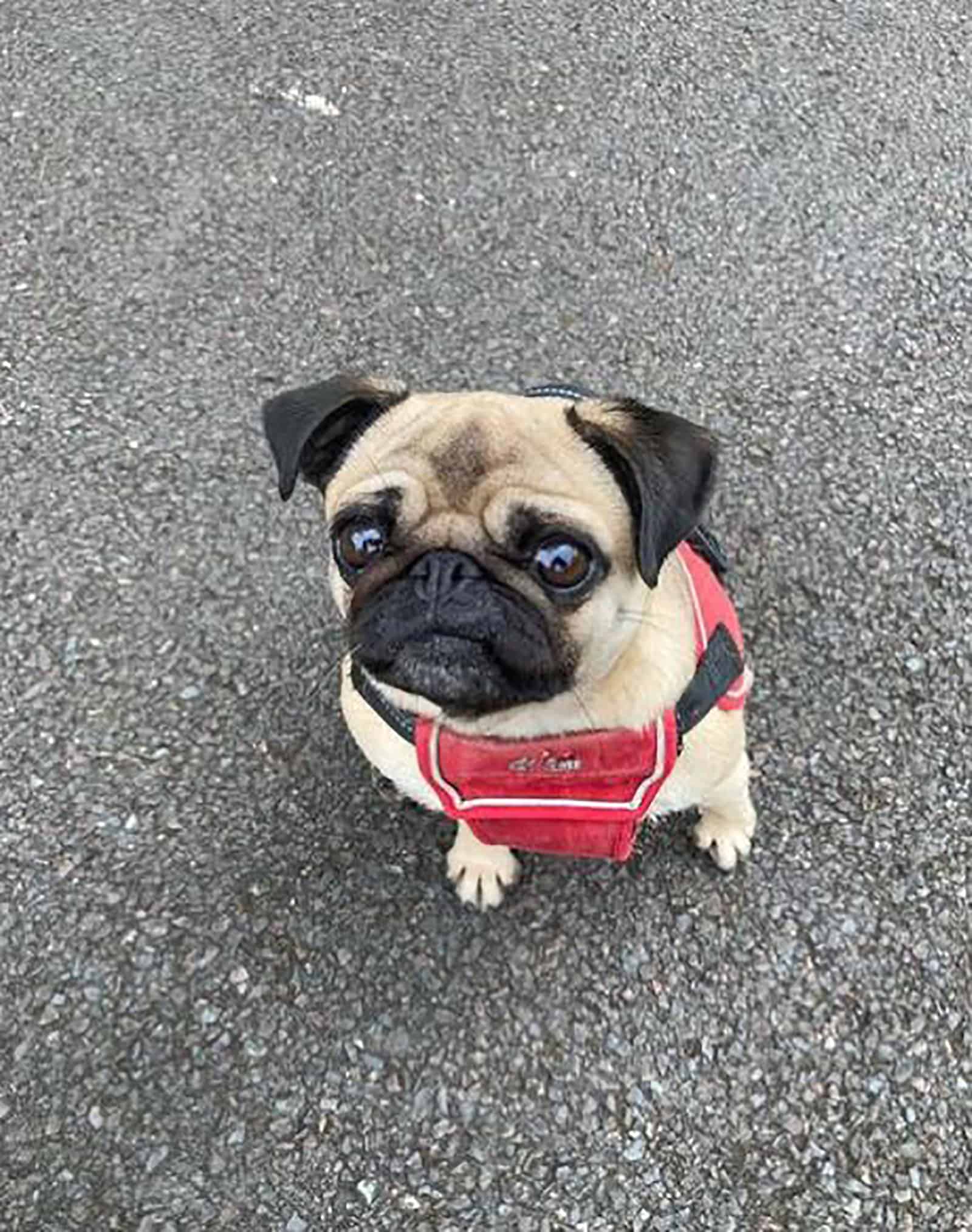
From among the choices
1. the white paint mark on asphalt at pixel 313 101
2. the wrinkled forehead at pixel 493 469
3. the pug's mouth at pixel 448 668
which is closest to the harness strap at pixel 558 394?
the wrinkled forehead at pixel 493 469

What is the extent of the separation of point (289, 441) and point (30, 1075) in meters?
1.38

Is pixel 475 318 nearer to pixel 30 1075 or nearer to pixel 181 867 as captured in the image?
pixel 181 867

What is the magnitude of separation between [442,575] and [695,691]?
53 cm

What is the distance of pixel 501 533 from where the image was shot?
6.26 ft

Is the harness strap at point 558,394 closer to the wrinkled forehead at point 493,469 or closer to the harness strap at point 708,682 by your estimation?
the wrinkled forehead at point 493,469

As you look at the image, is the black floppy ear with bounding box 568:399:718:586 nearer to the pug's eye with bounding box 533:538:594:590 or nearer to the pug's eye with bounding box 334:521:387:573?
the pug's eye with bounding box 533:538:594:590

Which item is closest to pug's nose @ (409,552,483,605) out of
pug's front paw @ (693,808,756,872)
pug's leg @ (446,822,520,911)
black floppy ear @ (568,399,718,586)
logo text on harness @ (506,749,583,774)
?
black floppy ear @ (568,399,718,586)

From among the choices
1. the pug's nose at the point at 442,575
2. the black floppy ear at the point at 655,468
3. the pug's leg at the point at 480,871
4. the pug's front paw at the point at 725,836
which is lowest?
the pug's leg at the point at 480,871

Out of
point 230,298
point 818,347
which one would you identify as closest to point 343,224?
point 230,298

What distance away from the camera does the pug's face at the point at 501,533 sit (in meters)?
1.87

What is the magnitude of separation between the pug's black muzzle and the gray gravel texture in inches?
37.0

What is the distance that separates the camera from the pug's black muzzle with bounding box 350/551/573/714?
1855mm

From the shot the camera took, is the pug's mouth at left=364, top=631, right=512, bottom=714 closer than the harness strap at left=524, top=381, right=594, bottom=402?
Yes

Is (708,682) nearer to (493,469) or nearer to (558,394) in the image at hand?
(493,469)
